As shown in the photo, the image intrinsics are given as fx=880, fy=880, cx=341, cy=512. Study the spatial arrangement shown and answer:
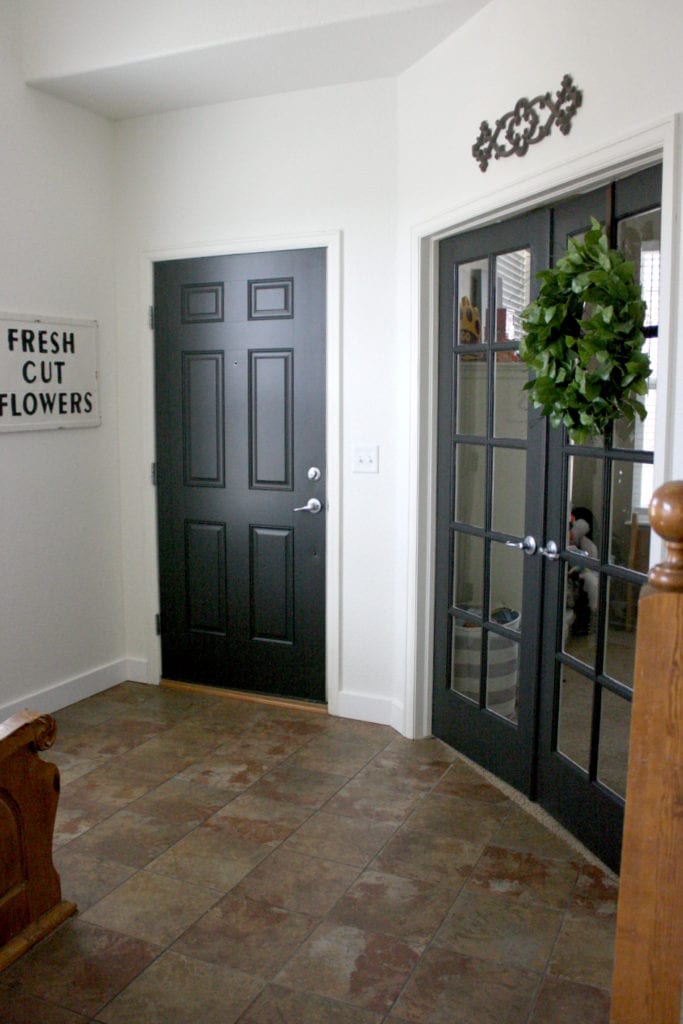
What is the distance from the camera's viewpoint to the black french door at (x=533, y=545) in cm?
260

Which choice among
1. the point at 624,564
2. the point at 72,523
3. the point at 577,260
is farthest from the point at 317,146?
the point at 624,564

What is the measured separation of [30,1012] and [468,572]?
2096mm

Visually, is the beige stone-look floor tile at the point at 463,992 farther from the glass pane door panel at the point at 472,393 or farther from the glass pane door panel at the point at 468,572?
the glass pane door panel at the point at 472,393

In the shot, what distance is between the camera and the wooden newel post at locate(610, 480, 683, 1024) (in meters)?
1.15

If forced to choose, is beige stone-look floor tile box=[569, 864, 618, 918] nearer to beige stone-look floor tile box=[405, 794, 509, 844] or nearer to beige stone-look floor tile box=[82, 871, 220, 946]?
beige stone-look floor tile box=[405, 794, 509, 844]

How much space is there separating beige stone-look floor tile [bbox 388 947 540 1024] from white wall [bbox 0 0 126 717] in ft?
7.58

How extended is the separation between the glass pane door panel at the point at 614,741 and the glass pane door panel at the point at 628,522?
1.38 feet

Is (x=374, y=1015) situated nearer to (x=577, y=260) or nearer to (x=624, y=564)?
(x=624, y=564)

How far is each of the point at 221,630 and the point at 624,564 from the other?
223 cm

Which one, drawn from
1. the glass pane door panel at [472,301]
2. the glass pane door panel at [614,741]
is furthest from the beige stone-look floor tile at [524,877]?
the glass pane door panel at [472,301]

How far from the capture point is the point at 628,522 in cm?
259

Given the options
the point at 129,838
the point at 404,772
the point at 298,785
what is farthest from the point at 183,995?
the point at 404,772

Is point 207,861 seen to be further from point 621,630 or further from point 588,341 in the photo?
point 588,341

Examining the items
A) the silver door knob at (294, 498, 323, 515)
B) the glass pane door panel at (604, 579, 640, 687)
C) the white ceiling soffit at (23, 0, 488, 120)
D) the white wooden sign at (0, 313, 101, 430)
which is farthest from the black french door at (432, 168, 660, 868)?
the white wooden sign at (0, 313, 101, 430)
